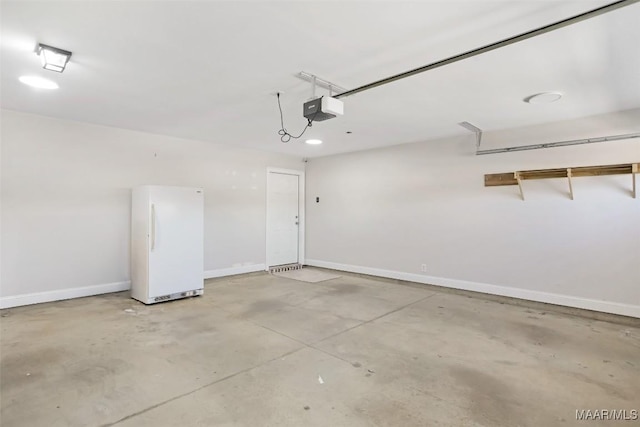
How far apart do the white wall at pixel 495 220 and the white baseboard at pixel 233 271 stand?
1519 mm

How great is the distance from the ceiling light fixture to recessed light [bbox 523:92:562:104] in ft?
14.3

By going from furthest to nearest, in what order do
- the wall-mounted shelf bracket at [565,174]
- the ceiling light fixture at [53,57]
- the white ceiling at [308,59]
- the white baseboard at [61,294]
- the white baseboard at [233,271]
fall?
the white baseboard at [233,271]
the white baseboard at [61,294]
the wall-mounted shelf bracket at [565,174]
the ceiling light fixture at [53,57]
the white ceiling at [308,59]

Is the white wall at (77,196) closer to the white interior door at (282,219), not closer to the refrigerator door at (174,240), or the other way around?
the refrigerator door at (174,240)

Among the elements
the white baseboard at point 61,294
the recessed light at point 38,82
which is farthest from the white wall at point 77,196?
the recessed light at point 38,82

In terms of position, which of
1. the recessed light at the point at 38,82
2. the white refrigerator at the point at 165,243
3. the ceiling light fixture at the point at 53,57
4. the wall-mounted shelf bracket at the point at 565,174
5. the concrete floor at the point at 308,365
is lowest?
the concrete floor at the point at 308,365

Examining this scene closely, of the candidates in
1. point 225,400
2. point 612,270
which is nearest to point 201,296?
point 225,400

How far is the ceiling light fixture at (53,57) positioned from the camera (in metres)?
2.41

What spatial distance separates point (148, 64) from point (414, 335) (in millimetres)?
→ 3588

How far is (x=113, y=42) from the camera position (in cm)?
233

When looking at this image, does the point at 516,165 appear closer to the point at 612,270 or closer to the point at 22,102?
the point at 612,270

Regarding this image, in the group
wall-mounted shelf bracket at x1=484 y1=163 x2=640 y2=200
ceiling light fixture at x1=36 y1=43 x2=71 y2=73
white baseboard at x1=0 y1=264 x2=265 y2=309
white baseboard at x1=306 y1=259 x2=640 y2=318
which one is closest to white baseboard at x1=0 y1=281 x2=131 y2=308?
white baseboard at x1=0 y1=264 x2=265 y2=309

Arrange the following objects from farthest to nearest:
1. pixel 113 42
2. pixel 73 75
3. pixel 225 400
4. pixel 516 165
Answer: pixel 516 165
pixel 73 75
pixel 113 42
pixel 225 400

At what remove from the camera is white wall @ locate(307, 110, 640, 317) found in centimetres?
382

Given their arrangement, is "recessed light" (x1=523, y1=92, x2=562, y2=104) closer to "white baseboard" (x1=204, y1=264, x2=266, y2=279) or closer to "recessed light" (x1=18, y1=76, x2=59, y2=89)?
"recessed light" (x1=18, y1=76, x2=59, y2=89)
